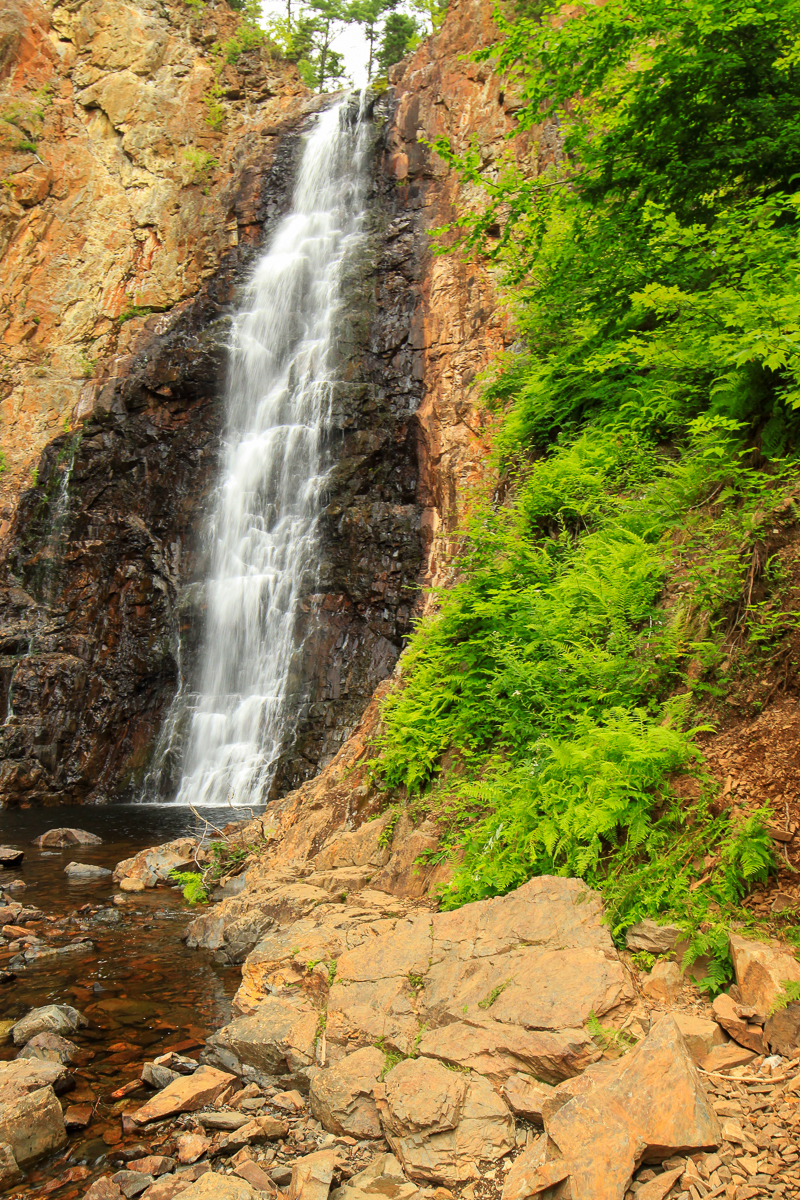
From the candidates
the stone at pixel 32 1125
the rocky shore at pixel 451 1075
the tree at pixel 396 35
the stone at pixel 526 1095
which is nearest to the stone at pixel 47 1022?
the rocky shore at pixel 451 1075

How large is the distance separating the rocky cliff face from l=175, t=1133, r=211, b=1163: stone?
35.4 ft

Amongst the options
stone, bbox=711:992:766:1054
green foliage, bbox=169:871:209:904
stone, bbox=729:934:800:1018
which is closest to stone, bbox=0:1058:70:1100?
stone, bbox=711:992:766:1054

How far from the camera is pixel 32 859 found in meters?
11.2

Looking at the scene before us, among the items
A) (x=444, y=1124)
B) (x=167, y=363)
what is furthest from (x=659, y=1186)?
(x=167, y=363)

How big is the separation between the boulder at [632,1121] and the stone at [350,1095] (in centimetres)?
103

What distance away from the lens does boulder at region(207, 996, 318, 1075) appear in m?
4.04

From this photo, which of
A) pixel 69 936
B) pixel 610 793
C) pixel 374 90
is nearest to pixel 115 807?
pixel 69 936

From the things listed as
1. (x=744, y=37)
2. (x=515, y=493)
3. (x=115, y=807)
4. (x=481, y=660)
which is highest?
(x=744, y=37)

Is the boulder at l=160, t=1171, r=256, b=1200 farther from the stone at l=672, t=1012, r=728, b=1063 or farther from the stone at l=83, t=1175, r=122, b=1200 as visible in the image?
the stone at l=672, t=1012, r=728, b=1063

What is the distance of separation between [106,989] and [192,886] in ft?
9.25

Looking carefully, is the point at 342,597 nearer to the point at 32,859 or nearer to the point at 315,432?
the point at 315,432

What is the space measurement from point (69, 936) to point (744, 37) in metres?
10.2

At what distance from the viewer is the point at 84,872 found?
10188mm

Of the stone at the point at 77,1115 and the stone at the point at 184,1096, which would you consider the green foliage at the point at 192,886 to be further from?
the stone at the point at 184,1096
